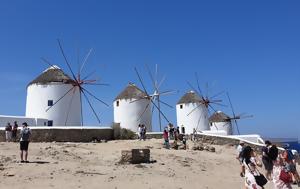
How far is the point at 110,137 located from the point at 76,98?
17.1 feet

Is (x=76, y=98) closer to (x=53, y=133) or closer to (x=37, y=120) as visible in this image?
(x=37, y=120)

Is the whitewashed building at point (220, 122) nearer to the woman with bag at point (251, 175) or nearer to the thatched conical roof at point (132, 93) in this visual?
the thatched conical roof at point (132, 93)

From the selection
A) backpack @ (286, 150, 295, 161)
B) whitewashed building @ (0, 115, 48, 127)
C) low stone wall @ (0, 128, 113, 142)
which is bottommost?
backpack @ (286, 150, 295, 161)

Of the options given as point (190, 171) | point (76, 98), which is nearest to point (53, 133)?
point (76, 98)

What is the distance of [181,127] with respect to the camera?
41750 millimetres

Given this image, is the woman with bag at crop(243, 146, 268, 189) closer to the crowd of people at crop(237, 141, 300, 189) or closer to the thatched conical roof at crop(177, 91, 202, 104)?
the crowd of people at crop(237, 141, 300, 189)

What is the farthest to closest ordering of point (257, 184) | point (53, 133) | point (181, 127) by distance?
point (181, 127)
point (53, 133)
point (257, 184)

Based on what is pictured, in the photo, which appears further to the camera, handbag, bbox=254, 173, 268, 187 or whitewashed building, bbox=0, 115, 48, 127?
whitewashed building, bbox=0, 115, 48, 127

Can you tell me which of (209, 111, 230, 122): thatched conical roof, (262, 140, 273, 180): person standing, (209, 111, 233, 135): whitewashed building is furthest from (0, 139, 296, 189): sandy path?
(209, 111, 230, 122): thatched conical roof

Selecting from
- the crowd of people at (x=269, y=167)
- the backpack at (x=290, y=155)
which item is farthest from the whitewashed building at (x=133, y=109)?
the backpack at (x=290, y=155)

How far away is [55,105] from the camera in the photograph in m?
28.3

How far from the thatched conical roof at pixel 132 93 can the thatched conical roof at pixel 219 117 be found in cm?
1428

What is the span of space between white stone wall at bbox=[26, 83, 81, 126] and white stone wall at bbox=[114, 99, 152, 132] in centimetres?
669

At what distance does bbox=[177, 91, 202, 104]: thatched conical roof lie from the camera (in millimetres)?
41781
